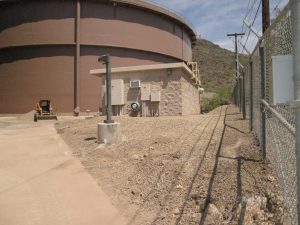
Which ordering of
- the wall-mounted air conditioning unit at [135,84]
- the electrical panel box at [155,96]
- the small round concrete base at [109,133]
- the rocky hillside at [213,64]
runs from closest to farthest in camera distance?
the small round concrete base at [109,133]
the electrical panel box at [155,96]
the wall-mounted air conditioning unit at [135,84]
the rocky hillside at [213,64]

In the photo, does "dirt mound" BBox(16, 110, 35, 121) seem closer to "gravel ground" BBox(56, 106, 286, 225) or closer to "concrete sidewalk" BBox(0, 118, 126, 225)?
"concrete sidewalk" BBox(0, 118, 126, 225)

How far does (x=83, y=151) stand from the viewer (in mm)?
11367

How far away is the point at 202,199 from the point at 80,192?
2544 millimetres

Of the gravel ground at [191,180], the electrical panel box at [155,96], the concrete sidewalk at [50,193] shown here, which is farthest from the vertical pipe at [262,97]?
the electrical panel box at [155,96]

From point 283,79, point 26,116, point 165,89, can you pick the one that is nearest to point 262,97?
point 283,79

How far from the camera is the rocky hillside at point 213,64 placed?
93969 mm

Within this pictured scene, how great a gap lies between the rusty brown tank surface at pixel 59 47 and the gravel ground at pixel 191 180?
2691 centimetres

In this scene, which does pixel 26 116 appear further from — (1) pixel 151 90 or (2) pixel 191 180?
(2) pixel 191 180

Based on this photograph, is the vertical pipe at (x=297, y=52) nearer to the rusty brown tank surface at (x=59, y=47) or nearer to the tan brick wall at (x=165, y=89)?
the tan brick wall at (x=165, y=89)

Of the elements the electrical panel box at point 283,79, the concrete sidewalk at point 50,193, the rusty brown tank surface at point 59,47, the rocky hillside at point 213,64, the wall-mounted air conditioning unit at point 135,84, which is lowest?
the concrete sidewalk at point 50,193

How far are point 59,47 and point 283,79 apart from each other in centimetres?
3568

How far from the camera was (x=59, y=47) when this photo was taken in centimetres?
3684

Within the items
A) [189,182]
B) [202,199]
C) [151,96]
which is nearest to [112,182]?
[189,182]

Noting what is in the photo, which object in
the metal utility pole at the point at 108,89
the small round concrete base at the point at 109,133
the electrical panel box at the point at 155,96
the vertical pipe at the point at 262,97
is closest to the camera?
the vertical pipe at the point at 262,97
